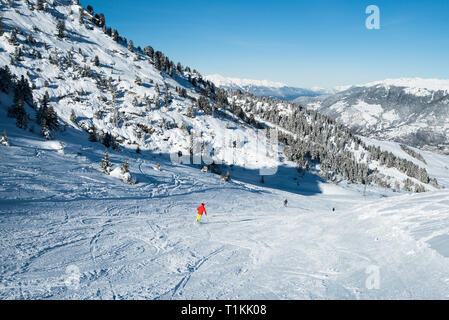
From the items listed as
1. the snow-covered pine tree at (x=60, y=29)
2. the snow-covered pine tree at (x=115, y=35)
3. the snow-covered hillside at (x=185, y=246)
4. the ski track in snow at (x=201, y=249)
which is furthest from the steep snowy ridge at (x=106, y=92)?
the ski track in snow at (x=201, y=249)

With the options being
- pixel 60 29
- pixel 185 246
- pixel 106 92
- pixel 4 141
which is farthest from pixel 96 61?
pixel 185 246

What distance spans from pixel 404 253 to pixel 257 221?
9.05m

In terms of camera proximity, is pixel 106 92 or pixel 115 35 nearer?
pixel 106 92

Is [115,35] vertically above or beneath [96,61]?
above

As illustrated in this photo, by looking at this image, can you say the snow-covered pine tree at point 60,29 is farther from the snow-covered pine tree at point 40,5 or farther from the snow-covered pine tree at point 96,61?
the snow-covered pine tree at point 96,61

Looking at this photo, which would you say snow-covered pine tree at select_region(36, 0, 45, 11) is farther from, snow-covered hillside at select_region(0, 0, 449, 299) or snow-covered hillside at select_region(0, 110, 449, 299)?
snow-covered hillside at select_region(0, 110, 449, 299)

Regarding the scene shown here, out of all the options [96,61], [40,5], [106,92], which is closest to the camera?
[106,92]

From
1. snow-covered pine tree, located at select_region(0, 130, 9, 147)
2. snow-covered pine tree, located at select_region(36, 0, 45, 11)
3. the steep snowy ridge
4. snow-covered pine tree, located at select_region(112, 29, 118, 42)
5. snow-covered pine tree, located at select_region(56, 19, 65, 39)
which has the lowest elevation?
snow-covered pine tree, located at select_region(0, 130, 9, 147)

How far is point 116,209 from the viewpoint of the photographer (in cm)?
1545

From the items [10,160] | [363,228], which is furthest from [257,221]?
[10,160]

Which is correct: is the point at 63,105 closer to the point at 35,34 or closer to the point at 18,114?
the point at 18,114

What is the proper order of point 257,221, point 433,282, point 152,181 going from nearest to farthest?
point 433,282 → point 257,221 → point 152,181

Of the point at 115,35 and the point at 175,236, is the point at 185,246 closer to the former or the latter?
the point at 175,236

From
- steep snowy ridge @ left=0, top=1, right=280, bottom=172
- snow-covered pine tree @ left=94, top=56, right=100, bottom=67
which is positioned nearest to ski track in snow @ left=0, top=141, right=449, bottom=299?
steep snowy ridge @ left=0, top=1, right=280, bottom=172
